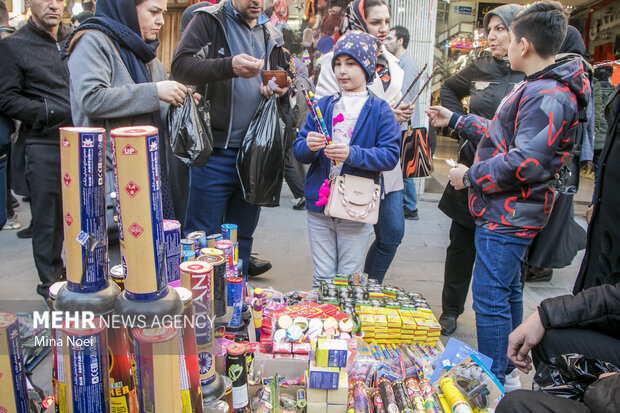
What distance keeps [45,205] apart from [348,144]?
2065mm

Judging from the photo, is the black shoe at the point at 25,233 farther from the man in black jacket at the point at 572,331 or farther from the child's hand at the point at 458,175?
the man in black jacket at the point at 572,331

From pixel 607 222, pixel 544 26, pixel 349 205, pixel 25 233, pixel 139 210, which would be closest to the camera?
pixel 139 210

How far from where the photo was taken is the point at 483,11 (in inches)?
487

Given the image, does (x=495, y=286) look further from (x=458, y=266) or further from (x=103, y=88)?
(x=103, y=88)

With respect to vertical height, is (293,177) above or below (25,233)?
above

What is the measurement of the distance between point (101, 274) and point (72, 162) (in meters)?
0.28

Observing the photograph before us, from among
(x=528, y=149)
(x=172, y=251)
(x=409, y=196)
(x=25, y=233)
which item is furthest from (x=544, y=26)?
(x=25, y=233)

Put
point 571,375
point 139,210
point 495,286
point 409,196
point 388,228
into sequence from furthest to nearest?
1. point 409,196
2. point 388,228
3. point 495,286
4. point 571,375
5. point 139,210

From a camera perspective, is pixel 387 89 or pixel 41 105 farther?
pixel 387 89

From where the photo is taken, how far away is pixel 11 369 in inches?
43.4

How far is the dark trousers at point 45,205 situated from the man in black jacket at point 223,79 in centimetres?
97

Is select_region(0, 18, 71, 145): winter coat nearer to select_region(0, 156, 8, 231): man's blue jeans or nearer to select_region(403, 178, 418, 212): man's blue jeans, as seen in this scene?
select_region(0, 156, 8, 231): man's blue jeans

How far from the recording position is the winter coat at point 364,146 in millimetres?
2799

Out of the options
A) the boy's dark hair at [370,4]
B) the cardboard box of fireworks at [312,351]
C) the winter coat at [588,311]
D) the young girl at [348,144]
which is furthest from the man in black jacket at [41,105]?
the winter coat at [588,311]
